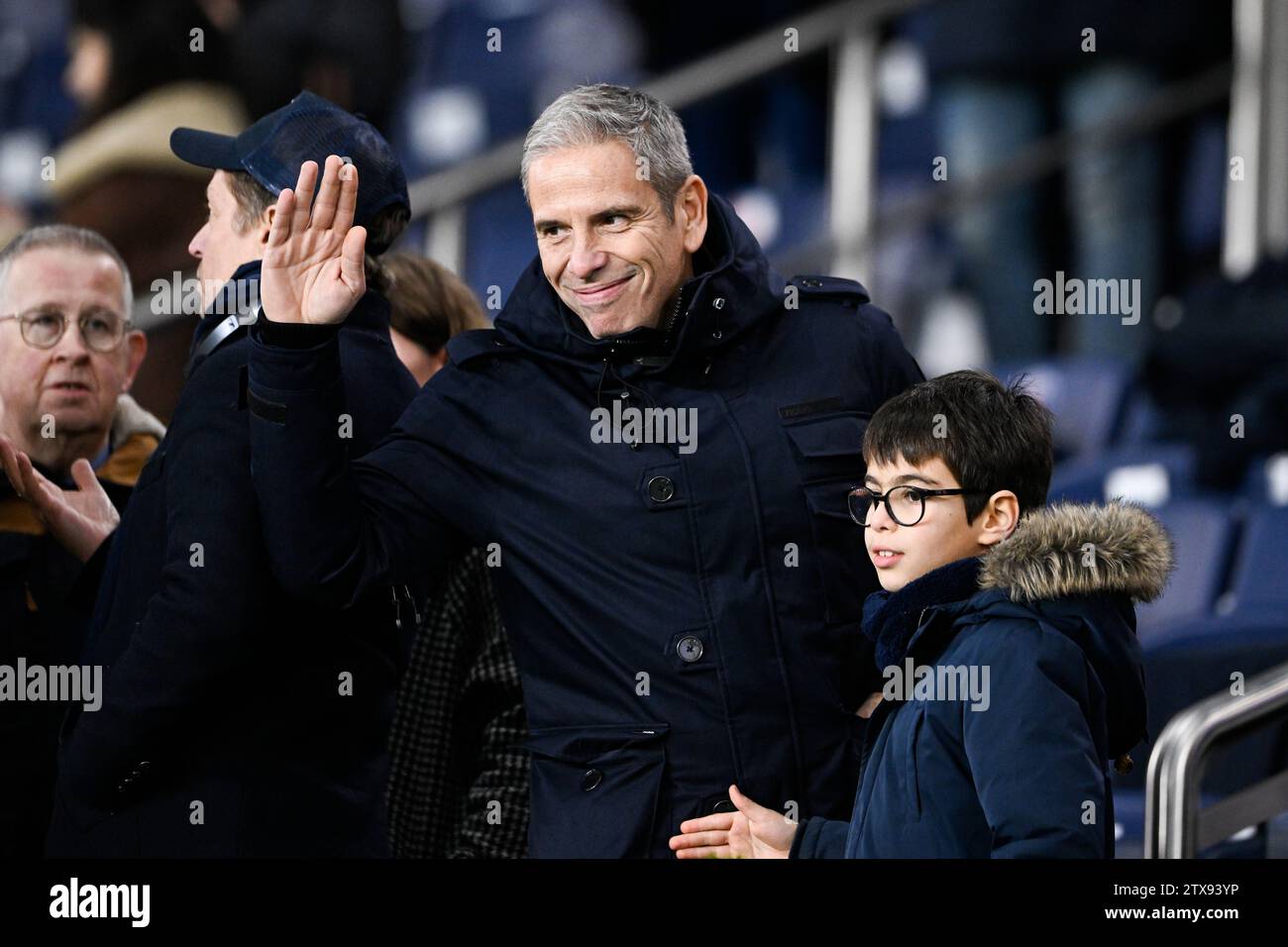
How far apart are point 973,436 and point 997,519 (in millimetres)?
96

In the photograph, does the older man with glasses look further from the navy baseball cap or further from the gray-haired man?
the gray-haired man

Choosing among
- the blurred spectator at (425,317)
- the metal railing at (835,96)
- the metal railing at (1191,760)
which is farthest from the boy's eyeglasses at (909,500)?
the metal railing at (835,96)

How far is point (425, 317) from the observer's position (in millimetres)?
3102

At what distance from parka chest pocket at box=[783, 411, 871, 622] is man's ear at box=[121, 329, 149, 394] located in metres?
1.05

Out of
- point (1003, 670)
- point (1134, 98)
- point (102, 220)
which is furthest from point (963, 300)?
point (1003, 670)

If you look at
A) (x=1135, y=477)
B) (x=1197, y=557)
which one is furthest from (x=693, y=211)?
(x=1135, y=477)

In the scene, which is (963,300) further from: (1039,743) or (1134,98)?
(1039,743)

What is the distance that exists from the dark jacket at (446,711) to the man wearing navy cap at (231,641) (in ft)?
0.93

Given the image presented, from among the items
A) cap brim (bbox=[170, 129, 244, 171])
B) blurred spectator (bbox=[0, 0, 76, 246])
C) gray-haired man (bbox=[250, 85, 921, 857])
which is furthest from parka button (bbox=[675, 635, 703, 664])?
blurred spectator (bbox=[0, 0, 76, 246])

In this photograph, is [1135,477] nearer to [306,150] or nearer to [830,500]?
[830,500]

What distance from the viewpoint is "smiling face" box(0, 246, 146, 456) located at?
2.83 metres

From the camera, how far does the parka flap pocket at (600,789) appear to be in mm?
2326

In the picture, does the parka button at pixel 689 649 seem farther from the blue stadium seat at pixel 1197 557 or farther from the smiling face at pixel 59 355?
the blue stadium seat at pixel 1197 557

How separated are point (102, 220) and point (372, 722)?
2878 millimetres
